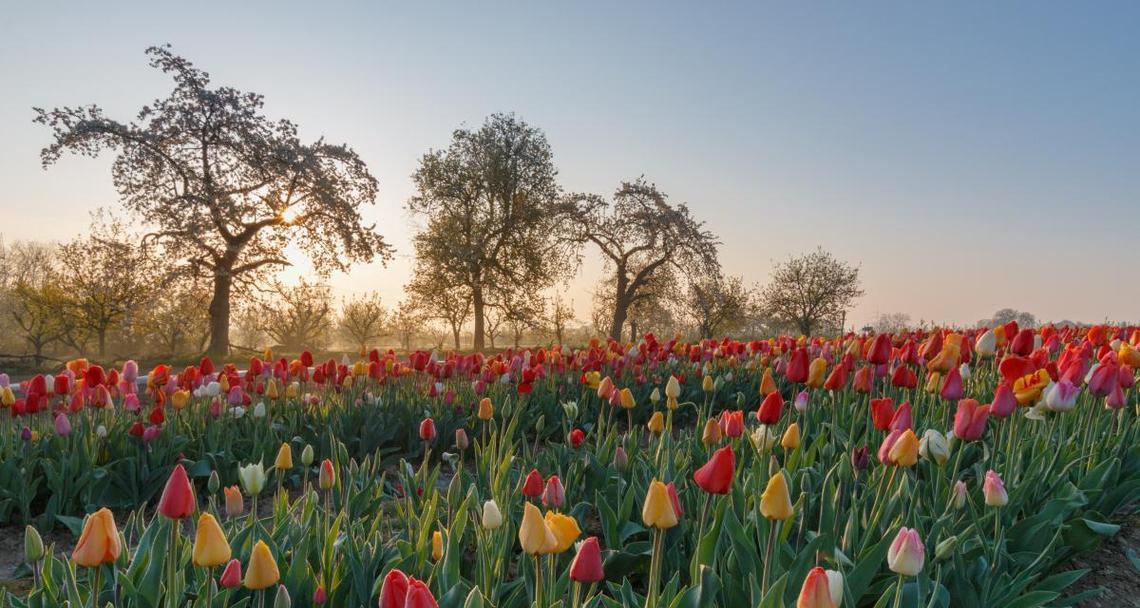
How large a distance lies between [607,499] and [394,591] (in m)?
2.29

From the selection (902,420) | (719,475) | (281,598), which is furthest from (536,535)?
(902,420)

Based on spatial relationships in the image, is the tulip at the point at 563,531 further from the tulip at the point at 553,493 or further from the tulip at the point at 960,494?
the tulip at the point at 960,494

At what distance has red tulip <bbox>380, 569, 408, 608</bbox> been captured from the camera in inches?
61.7

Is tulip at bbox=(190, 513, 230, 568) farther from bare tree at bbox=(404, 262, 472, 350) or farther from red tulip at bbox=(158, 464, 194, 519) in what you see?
bare tree at bbox=(404, 262, 472, 350)

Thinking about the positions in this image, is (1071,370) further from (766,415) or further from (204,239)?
Result: (204,239)

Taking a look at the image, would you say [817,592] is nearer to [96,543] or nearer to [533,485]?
[533,485]

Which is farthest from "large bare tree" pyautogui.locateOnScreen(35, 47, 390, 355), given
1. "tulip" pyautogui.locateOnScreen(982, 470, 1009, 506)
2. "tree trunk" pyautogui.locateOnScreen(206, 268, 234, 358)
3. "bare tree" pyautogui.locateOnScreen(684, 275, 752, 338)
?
→ "tulip" pyautogui.locateOnScreen(982, 470, 1009, 506)

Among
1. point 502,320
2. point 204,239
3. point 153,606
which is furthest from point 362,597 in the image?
point 502,320

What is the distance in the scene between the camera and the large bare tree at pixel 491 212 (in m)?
28.6

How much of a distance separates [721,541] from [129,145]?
23.4 meters

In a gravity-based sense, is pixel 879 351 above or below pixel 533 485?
above

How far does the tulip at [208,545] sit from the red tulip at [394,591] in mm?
511

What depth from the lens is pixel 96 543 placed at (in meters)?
1.80

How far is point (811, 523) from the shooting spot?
3287mm
